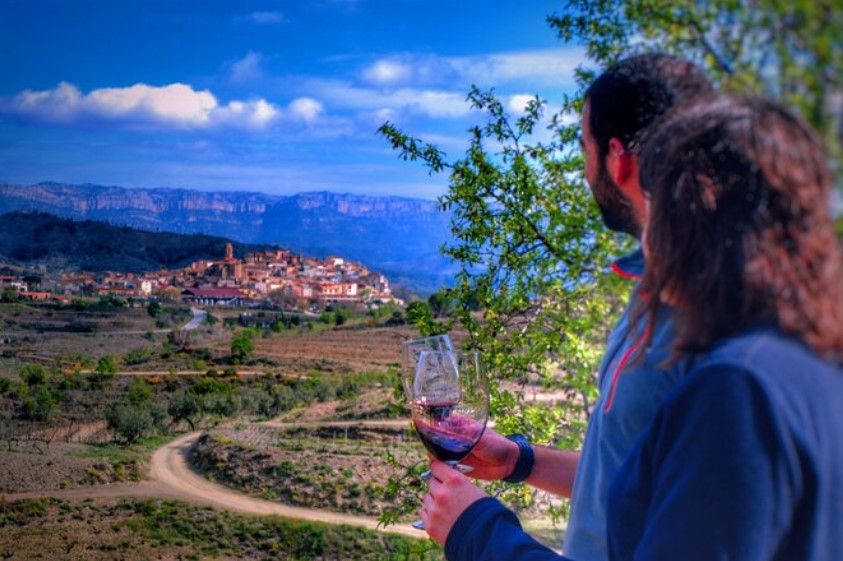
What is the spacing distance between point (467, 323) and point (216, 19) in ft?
6.21

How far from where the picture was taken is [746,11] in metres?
0.84

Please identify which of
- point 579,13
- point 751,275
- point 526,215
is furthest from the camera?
point 526,215

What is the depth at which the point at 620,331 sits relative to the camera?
33.0 inches

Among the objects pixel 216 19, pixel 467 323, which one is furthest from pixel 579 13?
pixel 216 19

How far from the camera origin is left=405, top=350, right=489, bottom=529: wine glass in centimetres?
107

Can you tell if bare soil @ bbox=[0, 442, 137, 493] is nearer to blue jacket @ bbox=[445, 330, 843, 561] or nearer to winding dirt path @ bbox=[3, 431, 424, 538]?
winding dirt path @ bbox=[3, 431, 424, 538]

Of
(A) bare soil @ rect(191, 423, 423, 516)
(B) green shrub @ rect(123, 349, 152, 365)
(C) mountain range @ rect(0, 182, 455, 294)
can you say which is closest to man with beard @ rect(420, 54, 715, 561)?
(C) mountain range @ rect(0, 182, 455, 294)

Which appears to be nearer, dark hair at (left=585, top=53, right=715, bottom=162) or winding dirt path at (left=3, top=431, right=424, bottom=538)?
dark hair at (left=585, top=53, right=715, bottom=162)

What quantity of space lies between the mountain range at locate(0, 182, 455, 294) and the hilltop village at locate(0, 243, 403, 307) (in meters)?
0.16

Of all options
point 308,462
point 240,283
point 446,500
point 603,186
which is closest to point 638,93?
point 603,186

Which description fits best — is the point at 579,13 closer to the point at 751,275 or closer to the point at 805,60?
the point at 805,60

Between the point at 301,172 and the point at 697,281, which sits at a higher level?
the point at 301,172

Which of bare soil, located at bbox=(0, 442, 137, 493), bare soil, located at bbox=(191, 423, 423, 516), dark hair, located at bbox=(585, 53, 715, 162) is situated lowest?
bare soil, located at bbox=(191, 423, 423, 516)

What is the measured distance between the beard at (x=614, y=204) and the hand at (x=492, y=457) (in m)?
0.38
